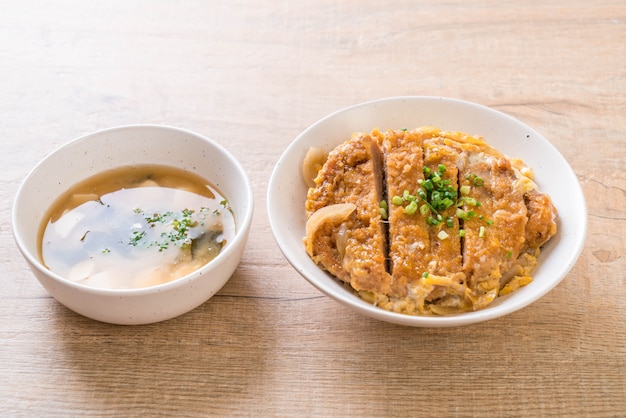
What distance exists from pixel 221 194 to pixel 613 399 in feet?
5.28

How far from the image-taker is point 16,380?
2.46m

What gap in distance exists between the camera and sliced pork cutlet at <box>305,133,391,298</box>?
246 centimetres

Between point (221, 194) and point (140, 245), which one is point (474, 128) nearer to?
point (221, 194)

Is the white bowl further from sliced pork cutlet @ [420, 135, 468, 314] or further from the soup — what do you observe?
sliced pork cutlet @ [420, 135, 468, 314]

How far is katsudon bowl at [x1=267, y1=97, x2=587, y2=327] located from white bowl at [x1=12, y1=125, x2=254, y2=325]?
192mm

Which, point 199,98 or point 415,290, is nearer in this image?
point 415,290

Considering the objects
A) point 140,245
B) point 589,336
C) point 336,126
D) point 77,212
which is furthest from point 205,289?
point 589,336

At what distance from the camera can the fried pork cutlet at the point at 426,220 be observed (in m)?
2.46

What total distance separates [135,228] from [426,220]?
42.9 inches

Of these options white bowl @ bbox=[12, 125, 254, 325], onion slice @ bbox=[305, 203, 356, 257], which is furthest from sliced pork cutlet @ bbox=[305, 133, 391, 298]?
white bowl @ bbox=[12, 125, 254, 325]

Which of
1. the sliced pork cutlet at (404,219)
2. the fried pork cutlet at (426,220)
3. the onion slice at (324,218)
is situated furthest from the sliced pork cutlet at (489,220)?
the onion slice at (324,218)

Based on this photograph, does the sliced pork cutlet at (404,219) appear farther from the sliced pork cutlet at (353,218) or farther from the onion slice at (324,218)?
the onion slice at (324,218)

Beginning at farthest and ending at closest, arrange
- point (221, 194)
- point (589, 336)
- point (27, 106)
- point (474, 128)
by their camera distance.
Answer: point (27, 106) → point (474, 128) → point (221, 194) → point (589, 336)

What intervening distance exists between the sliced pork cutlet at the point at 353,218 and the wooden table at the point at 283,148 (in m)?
0.25
